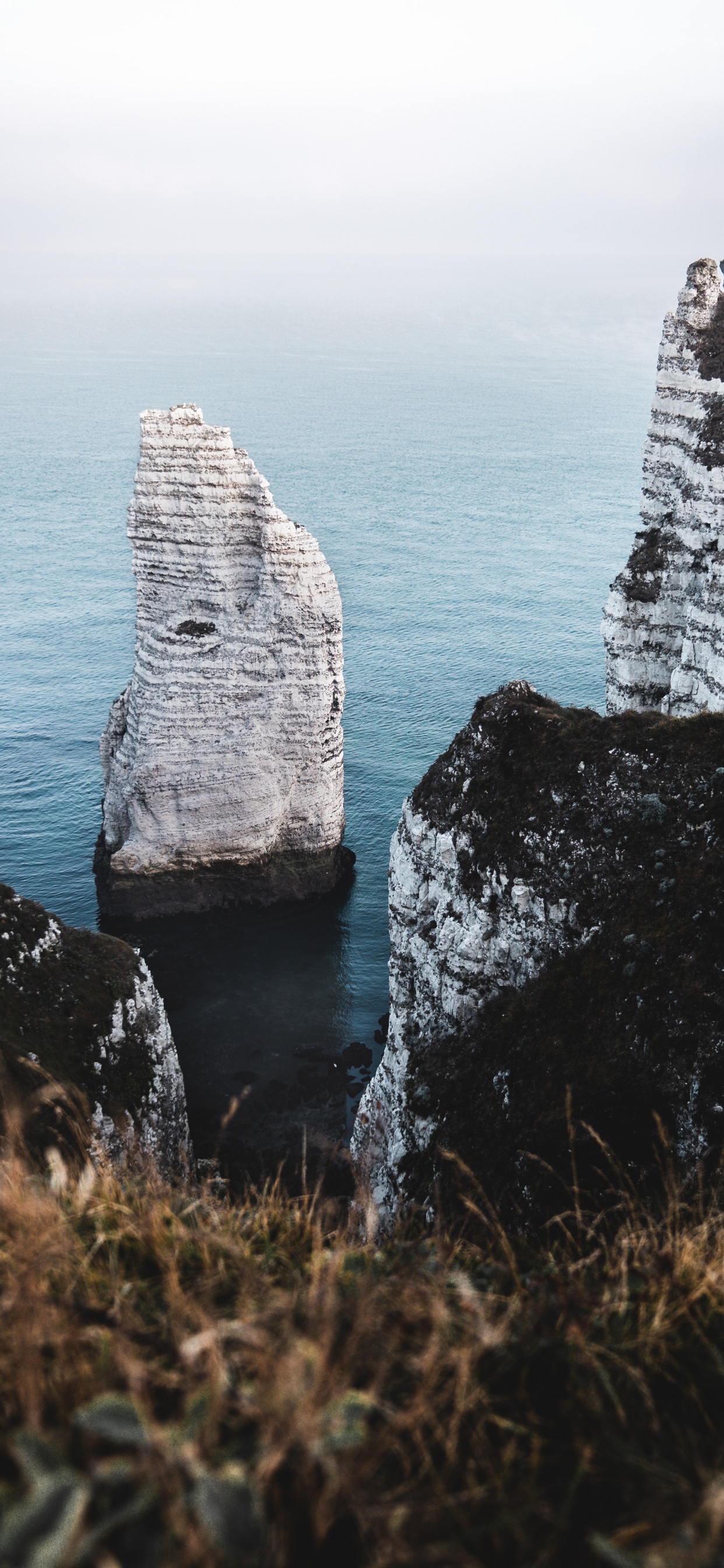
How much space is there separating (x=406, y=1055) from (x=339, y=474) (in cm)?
11903

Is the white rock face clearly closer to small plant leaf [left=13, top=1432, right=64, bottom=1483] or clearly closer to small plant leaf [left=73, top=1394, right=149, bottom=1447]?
small plant leaf [left=73, top=1394, right=149, bottom=1447]

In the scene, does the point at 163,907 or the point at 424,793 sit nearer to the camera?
the point at 424,793

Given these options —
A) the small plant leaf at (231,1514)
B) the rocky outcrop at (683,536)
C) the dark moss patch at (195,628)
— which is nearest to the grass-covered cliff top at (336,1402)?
the small plant leaf at (231,1514)

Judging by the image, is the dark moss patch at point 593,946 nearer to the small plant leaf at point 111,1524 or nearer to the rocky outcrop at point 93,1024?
the rocky outcrop at point 93,1024

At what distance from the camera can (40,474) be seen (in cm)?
13138

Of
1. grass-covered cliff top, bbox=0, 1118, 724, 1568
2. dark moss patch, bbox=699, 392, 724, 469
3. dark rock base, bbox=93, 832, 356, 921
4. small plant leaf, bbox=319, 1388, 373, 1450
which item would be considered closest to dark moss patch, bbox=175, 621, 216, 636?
dark rock base, bbox=93, 832, 356, 921

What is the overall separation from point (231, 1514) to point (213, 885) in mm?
41965

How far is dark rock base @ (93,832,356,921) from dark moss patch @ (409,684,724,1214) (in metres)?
26.0

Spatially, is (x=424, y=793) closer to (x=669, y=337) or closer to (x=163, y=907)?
(x=669, y=337)

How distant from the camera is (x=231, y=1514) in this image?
16.4 ft

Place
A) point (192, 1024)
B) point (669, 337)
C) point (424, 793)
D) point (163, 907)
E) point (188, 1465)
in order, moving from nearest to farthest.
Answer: point (188, 1465), point (424, 793), point (669, 337), point (192, 1024), point (163, 907)

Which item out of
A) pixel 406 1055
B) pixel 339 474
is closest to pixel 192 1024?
pixel 406 1055

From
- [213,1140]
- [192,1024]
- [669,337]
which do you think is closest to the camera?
[669,337]

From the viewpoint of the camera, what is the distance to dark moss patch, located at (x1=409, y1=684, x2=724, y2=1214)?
52.3ft
